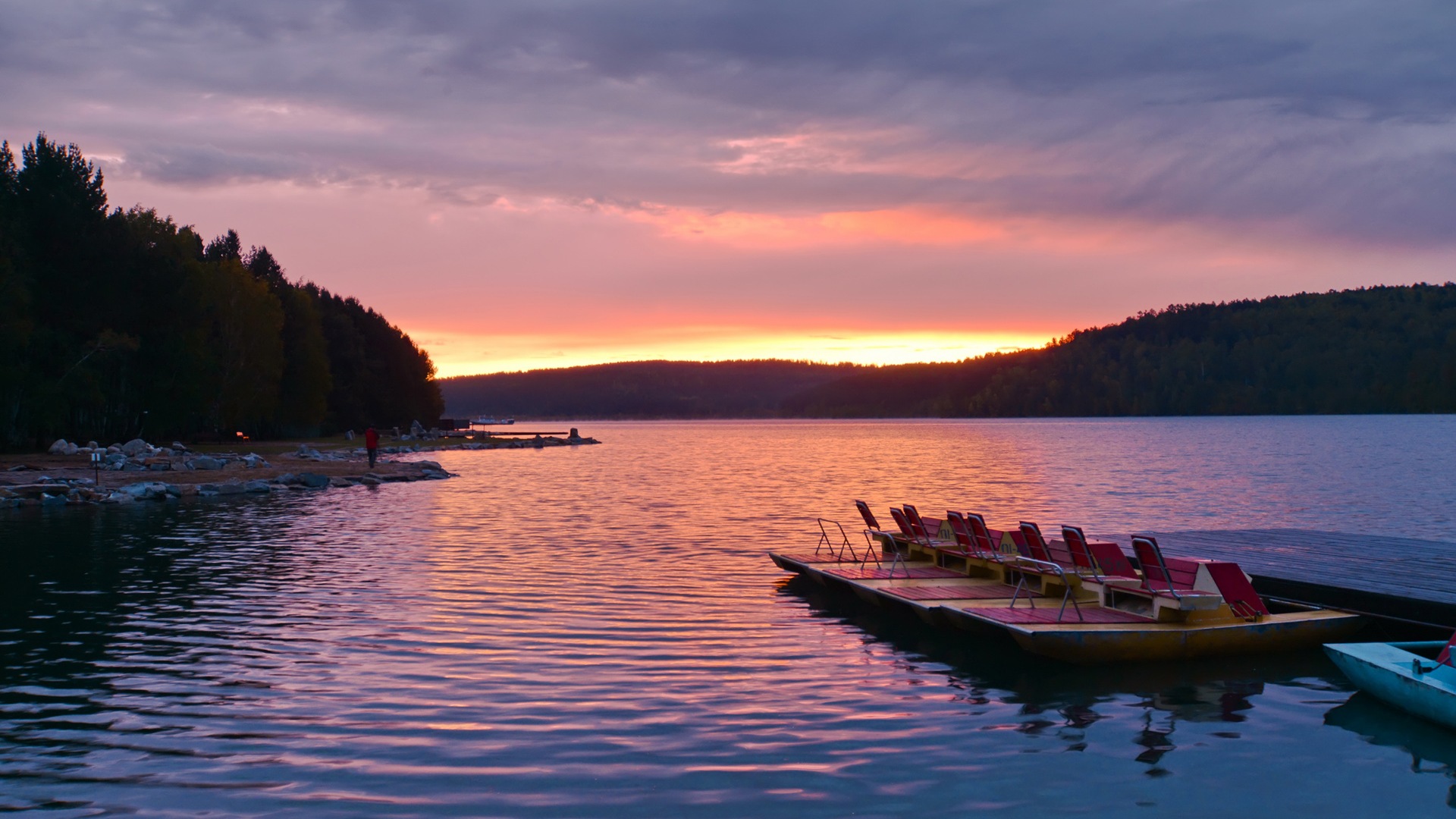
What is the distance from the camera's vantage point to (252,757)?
1038 cm

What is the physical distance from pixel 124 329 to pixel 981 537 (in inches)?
2363

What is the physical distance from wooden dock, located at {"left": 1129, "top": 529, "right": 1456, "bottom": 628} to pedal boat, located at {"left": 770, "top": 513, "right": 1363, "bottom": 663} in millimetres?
430

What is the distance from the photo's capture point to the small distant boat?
1195 centimetres

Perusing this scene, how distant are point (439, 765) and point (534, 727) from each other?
4.86 ft

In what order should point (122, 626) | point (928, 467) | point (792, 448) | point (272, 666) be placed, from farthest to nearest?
point (792, 448), point (928, 467), point (122, 626), point (272, 666)

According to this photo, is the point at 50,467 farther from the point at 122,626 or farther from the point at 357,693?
the point at 357,693

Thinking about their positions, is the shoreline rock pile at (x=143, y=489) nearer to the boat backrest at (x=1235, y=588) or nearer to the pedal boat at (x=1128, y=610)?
the pedal boat at (x=1128, y=610)

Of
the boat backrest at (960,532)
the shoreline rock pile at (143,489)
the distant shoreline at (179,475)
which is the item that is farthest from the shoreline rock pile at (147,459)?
the boat backrest at (960,532)

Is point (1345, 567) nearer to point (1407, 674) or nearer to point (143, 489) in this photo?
point (1407, 674)

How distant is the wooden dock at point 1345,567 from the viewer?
16062 mm

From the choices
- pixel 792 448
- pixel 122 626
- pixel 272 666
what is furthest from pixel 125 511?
pixel 792 448

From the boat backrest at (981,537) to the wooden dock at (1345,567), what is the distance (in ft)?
14.4

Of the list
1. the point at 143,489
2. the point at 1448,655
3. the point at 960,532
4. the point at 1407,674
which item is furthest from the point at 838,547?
the point at 143,489

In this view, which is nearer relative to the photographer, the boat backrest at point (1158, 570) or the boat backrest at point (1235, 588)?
the boat backrest at point (1158, 570)
